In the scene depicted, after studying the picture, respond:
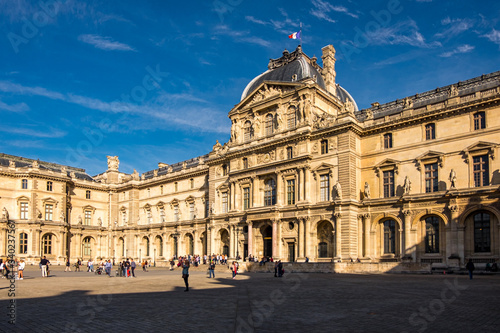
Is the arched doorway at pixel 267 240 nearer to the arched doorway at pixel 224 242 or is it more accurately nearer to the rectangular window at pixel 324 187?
the arched doorway at pixel 224 242

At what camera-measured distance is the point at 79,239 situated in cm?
7806

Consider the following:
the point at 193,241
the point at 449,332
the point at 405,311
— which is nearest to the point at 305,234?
the point at 193,241

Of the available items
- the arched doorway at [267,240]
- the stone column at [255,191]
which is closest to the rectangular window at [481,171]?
the arched doorway at [267,240]

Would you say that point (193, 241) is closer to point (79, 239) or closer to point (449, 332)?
point (79, 239)

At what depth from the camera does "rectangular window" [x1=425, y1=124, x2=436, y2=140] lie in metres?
43.5

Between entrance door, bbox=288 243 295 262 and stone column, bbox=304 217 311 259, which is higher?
stone column, bbox=304 217 311 259

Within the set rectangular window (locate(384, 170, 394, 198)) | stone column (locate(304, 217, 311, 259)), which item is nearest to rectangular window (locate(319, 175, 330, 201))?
stone column (locate(304, 217, 311, 259))

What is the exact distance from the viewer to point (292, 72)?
184 feet

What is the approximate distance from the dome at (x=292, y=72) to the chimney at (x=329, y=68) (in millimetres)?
874

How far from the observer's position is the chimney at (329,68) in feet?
197

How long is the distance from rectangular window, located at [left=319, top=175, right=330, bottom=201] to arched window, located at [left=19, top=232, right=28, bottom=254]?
48278mm

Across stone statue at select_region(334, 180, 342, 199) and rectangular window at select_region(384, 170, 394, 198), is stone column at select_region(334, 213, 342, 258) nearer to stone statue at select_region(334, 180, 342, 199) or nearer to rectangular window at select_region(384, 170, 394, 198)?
stone statue at select_region(334, 180, 342, 199)

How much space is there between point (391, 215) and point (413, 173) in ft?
15.7

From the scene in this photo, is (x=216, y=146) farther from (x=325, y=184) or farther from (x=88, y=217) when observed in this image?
(x=88, y=217)
